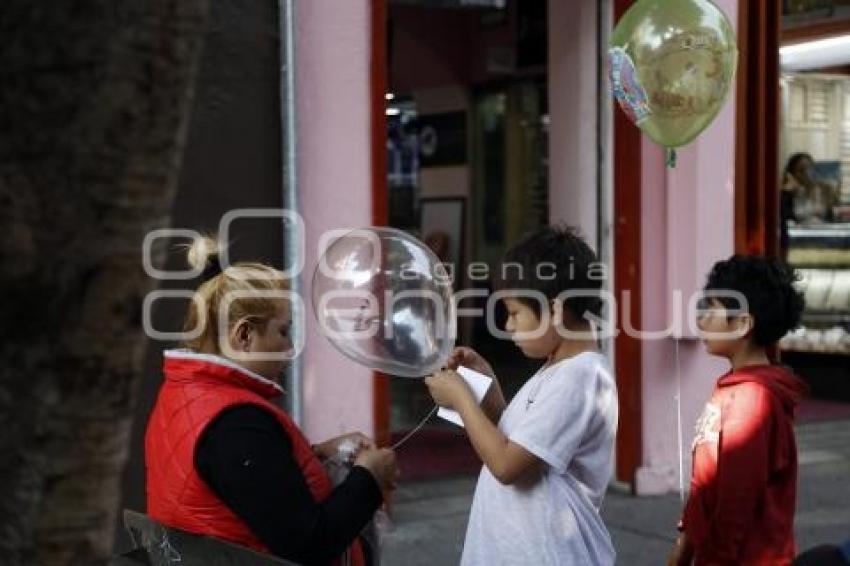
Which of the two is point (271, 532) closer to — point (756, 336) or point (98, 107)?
point (98, 107)

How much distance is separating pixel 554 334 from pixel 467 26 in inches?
315

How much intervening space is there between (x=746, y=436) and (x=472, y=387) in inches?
26.7

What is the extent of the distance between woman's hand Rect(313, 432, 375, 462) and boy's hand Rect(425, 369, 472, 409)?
241 millimetres

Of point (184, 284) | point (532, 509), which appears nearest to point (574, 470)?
point (532, 509)

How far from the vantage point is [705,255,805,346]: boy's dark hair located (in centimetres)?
329

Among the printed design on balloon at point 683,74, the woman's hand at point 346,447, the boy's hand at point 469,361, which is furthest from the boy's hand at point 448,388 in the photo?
the printed design on balloon at point 683,74

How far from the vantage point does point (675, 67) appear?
5.19m

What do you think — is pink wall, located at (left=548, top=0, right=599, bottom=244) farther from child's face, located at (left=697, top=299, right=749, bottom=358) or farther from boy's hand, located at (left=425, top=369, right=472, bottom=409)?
boy's hand, located at (left=425, top=369, right=472, bottom=409)

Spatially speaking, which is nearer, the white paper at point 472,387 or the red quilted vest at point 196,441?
the red quilted vest at point 196,441

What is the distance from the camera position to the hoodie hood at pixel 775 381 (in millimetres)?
3174

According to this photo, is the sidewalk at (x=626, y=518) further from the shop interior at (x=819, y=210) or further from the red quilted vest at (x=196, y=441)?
the red quilted vest at (x=196, y=441)

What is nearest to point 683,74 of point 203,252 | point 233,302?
point 203,252

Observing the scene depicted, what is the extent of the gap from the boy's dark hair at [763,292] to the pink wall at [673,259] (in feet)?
11.7

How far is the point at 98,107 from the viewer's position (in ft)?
4.70
